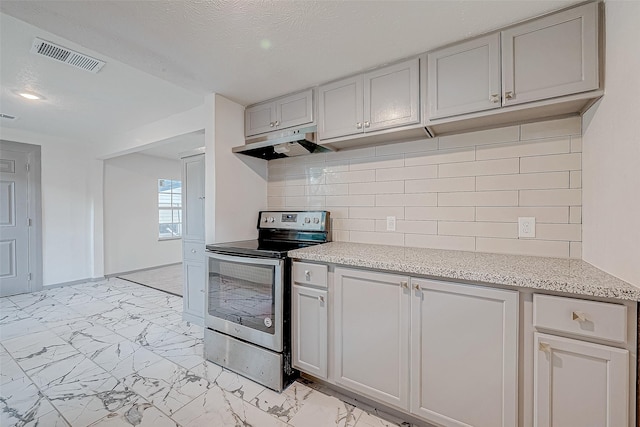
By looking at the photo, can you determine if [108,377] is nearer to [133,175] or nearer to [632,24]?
[632,24]

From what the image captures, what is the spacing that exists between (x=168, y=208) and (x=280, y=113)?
187 inches

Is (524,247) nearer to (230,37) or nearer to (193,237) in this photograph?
(230,37)

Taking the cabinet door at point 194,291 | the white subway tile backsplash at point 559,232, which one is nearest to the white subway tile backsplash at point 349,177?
the white subway tile backsplash at point 559,232

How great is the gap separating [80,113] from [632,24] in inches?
178

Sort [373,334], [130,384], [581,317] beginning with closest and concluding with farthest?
[581,317]
[373,334]
[130,384]

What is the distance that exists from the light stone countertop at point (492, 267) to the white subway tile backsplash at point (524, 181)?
431 millimetres

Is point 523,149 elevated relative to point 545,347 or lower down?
elevated

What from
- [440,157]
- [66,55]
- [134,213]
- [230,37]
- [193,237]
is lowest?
[193,237]

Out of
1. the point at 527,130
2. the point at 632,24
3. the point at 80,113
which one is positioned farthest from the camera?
the point at 80,113

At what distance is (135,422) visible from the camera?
5.08 feet

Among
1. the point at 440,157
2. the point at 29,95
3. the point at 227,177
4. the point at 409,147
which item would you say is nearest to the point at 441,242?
the point at 440,157

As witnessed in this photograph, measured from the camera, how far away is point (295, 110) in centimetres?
228

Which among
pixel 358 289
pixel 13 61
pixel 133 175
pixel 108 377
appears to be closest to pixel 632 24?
pixel 358 289

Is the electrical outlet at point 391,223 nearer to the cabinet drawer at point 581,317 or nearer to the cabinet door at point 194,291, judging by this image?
the cabinet drawer at point 581,317
